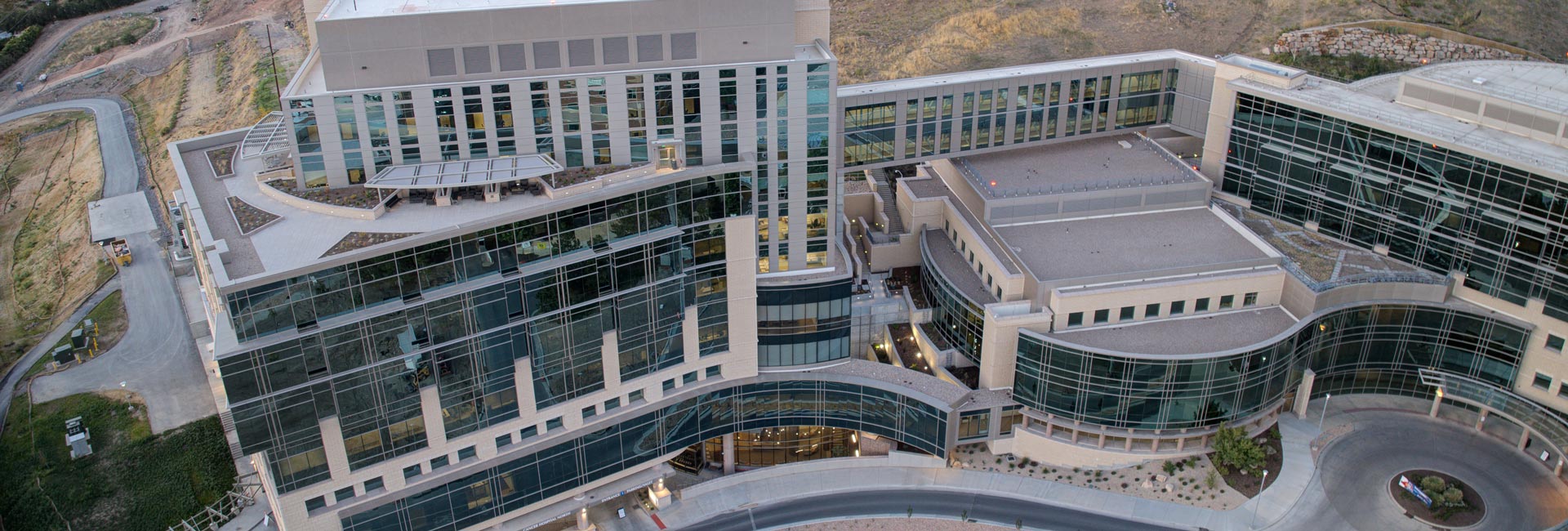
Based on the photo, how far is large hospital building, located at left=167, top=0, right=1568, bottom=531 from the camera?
6625 cm

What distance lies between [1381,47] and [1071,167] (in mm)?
65673

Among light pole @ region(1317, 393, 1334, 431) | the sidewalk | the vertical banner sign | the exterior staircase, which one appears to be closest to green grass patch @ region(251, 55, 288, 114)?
the exterior staircase

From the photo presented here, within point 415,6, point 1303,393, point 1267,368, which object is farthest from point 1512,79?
point 415,6

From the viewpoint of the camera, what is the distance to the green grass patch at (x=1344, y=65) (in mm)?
136000

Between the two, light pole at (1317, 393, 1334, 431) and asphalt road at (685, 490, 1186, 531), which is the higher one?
light pole at (1317, 393, 1334, 431)

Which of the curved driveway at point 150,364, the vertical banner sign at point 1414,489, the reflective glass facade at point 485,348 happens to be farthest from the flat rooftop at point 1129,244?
the curved driveway at point 150,364

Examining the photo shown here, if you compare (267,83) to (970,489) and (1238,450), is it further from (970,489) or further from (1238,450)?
(1238,450)

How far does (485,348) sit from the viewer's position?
67.8m

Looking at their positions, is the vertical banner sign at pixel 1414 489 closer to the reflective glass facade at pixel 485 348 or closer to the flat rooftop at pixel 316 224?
the reflective glass facade at pixel 485 348

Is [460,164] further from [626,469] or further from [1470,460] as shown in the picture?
[1470,460]

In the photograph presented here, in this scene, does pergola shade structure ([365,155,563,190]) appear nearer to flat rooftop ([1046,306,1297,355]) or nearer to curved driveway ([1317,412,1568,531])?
flat rooftop ([1046,306,1297,355])

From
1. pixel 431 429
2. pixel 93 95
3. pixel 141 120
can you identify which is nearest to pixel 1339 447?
pixel 431 429

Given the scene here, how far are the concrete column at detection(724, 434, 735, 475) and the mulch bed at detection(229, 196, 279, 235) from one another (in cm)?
3301

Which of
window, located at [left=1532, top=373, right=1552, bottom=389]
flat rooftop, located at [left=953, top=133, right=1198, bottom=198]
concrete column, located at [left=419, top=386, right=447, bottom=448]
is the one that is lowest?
window, located at [left=1532, top=373, right=1552, bottom=389]
